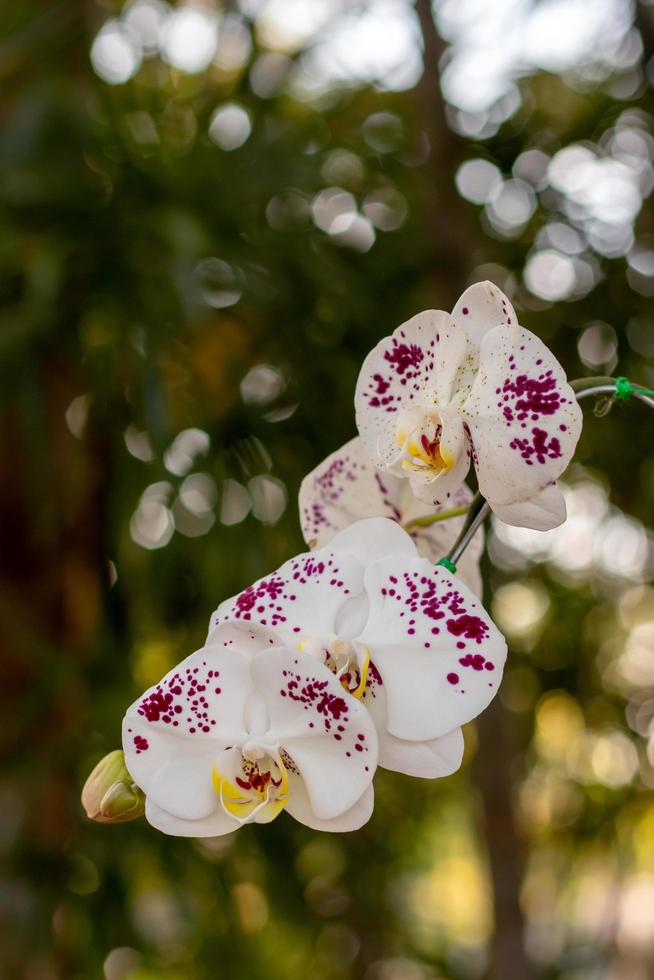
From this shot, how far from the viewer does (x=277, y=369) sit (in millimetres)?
837

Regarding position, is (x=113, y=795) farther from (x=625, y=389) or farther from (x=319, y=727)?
(x=625, y=389)

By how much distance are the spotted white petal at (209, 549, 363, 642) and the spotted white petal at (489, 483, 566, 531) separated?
46 mm

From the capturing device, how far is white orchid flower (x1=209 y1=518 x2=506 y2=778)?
250 millimetres

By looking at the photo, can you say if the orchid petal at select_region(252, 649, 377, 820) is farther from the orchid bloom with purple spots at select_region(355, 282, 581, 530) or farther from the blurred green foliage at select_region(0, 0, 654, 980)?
the blurred green foliage at select_region(0, 0, 654, 980)

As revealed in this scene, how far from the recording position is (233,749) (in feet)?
0.84

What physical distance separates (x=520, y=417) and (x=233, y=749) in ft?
0.40

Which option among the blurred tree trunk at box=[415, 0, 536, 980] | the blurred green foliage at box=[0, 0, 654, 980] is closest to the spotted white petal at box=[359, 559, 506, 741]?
the blurred green foliage at box=[0, 0, 654, 980]

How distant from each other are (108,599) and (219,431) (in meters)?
0.20

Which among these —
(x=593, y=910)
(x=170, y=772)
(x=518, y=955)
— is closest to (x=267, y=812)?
(x=170, y=772)

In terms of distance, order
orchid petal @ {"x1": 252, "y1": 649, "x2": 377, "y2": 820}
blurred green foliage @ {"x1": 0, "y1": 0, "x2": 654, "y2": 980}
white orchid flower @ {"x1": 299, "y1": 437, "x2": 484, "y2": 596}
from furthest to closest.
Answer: blurred green foliage @ {"x1": 0, "y1": 0, "x2": 654, "y2": 980} < white orchid flower @ {"x1": 299, "y1": 437, "x2": 484, "y2": 596} < orchid petal @ {"x1": 252, "y1": 649, "x2": 377, "y2": 820}

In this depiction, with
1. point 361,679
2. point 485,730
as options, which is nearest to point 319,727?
point 361,679

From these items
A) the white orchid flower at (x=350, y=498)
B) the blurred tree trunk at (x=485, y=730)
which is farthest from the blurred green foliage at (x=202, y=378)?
the white orchid flower at (x=350, y=498)

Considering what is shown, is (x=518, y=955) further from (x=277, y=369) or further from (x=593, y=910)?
(x=593, y=910)

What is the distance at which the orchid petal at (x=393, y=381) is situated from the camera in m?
0.28
